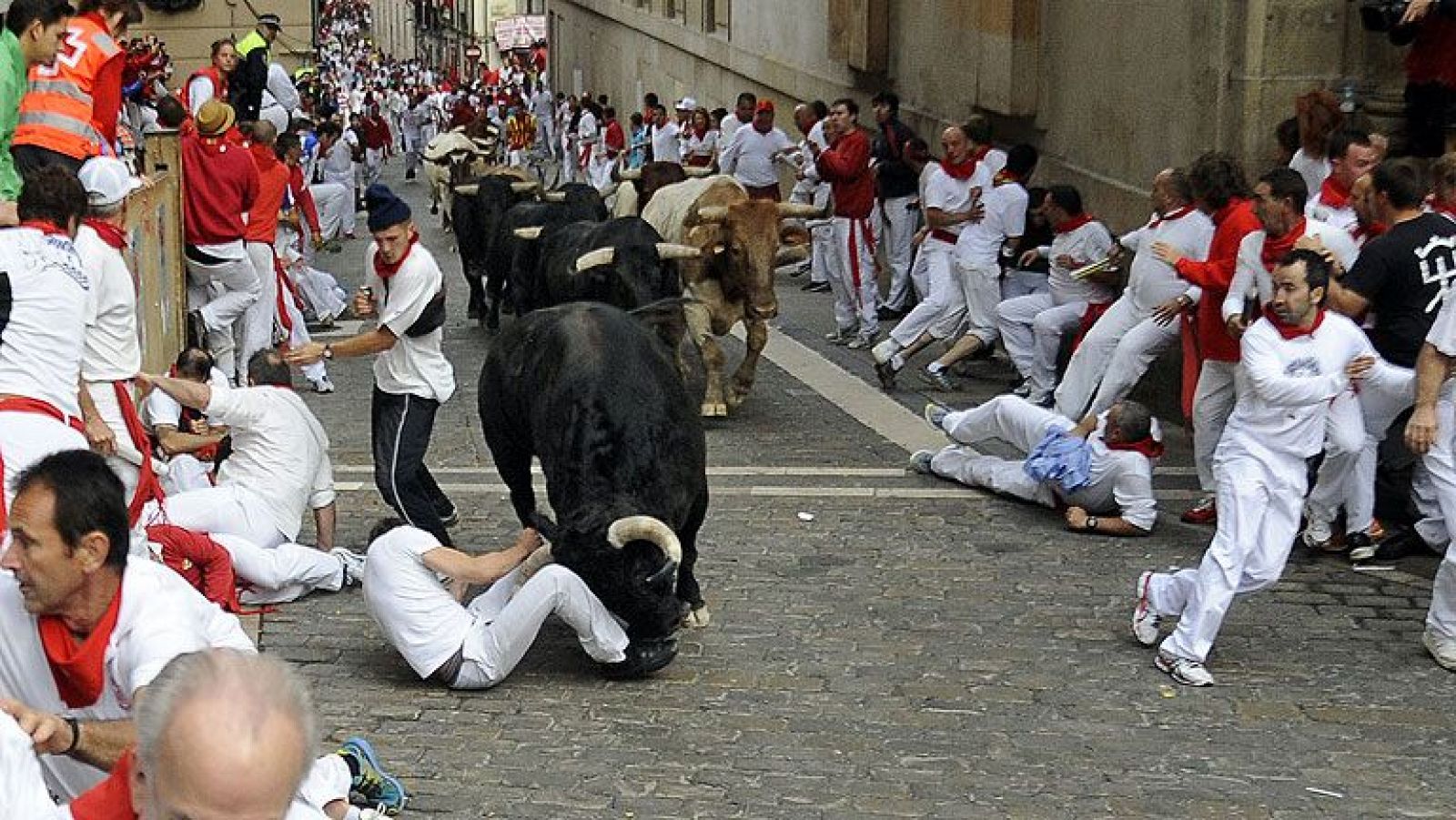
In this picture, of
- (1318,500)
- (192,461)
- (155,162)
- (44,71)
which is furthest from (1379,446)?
(155,162)

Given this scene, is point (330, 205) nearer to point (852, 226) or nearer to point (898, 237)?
point (898, 237)

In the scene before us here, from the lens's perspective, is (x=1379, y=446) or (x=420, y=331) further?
(x=1379, y=446)

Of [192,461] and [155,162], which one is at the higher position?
[155,162]

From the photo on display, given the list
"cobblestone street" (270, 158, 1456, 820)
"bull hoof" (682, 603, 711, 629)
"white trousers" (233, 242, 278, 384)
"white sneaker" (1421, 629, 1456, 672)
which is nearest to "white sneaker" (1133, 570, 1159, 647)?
"cobblestone street" (270, 158, 1456, 820)

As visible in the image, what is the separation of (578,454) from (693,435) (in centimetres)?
56

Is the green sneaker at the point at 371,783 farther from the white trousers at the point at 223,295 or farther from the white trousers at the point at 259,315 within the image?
the white trousers at the point at 259,315

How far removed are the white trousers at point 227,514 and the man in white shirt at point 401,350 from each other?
0.67 meters

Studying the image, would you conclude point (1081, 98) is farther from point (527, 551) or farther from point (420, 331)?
point (527, 551)

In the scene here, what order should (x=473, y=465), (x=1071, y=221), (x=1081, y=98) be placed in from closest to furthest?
(x=473, y=465), (x=1071, y=221), (x=1081, y=98)

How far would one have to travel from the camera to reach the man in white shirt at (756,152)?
874 inches

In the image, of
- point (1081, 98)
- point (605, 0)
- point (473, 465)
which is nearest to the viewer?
point (473, 465)

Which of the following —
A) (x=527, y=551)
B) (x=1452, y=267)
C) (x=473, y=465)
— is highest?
(x=1452, y=267)

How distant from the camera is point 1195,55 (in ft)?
46.9

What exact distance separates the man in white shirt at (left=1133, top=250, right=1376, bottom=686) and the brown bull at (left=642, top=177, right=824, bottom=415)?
5.92 m
